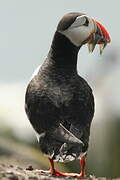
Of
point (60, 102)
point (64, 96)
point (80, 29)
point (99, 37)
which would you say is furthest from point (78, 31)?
point (60, 102)

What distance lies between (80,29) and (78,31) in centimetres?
5

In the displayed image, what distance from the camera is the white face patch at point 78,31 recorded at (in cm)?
1864

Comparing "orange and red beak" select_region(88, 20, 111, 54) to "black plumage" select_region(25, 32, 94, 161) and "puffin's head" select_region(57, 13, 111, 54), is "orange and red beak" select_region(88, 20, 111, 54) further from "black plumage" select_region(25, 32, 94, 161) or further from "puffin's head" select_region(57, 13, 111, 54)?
"black plumage" select_region(25, 32, 94, 161)

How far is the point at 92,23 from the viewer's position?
1886 centimetres

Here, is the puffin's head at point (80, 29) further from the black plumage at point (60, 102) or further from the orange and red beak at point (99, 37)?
the black plumage at point (60, 102)

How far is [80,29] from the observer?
18672mm

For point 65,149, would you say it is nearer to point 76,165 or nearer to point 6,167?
point 6,167

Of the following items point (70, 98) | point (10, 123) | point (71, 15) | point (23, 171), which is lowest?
point (10, 123)

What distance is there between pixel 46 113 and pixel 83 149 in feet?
2.70

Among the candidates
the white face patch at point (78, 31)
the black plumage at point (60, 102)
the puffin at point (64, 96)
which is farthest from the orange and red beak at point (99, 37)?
the black plumage at point (60, 102)

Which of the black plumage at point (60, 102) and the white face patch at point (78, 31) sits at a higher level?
the white face patch at point (78, 31)

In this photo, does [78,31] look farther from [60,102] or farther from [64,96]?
[60,102]

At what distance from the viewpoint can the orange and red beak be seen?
18875 millimetres

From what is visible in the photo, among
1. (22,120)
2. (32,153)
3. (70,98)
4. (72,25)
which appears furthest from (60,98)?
(22,120)
